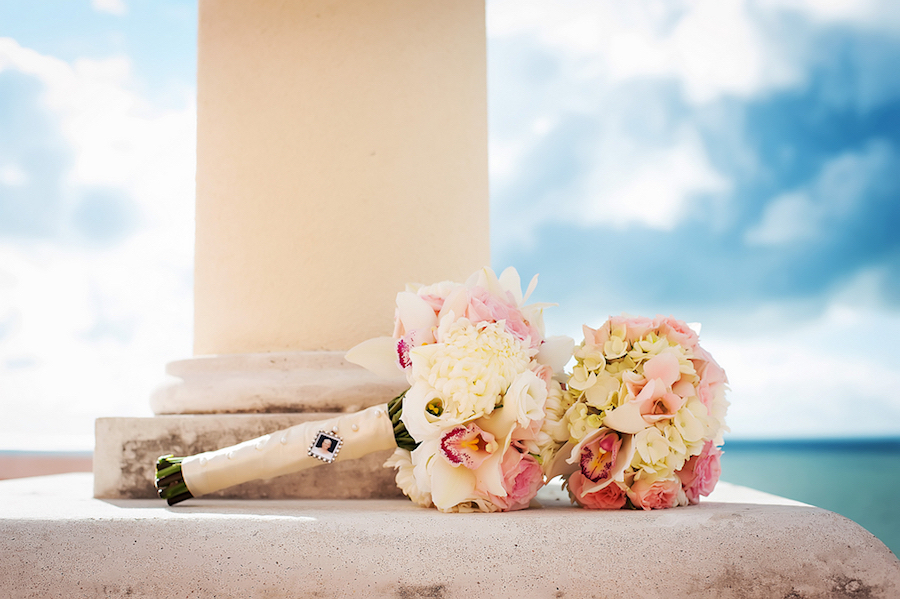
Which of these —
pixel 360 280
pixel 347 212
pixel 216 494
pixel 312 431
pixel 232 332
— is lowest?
pixel 216 494

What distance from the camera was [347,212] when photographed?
13.5 ft

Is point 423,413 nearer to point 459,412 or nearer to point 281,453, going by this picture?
point 459,412

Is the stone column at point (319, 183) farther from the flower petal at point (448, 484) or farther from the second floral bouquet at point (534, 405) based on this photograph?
the flower petal at point (448, 484)

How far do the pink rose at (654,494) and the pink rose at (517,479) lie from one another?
1.30ft

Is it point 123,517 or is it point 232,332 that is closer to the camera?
point 123,517

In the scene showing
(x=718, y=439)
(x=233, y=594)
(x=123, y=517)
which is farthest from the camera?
(x=718, y=439)

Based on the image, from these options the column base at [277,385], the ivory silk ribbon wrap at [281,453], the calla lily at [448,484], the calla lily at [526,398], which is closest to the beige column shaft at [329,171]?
the column base at [277,385]

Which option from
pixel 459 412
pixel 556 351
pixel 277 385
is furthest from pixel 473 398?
pixel 277 385

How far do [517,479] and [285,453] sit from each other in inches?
45.5

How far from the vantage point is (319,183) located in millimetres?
4141

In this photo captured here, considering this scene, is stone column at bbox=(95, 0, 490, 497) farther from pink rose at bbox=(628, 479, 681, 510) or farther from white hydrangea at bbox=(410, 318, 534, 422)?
pink rose at bbox=(628, 479, 681, 510)

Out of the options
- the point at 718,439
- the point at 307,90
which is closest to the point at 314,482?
the point at 718,439

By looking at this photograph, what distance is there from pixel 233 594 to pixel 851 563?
81.8 inches

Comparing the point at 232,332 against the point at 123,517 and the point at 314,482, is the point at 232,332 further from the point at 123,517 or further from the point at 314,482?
the point at 123,517
